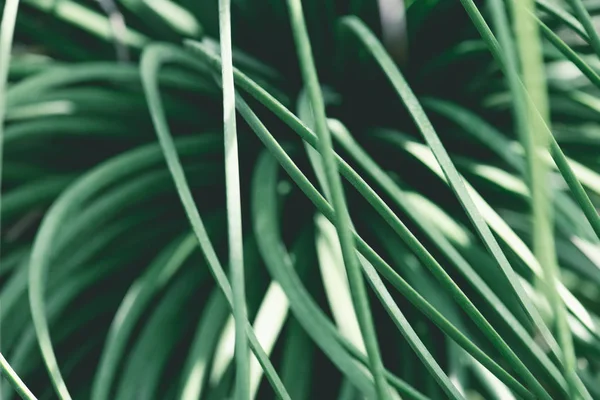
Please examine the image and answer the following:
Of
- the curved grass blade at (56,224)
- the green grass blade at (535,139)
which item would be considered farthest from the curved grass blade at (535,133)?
the curved grass blade at (56,224)

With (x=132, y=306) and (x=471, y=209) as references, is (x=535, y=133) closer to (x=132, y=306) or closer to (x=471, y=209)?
(x=471, y=209)

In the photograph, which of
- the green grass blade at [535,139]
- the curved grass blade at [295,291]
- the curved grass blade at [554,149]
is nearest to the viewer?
the green grass blade at [535,139]

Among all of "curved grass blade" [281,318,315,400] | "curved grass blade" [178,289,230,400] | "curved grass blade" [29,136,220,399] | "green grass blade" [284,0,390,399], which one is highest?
"curved grass blade" [29,136,220,399]

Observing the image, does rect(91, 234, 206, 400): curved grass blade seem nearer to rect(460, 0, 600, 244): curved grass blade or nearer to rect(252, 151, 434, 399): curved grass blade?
rect(252, 151, 434, 399): curved grass blade

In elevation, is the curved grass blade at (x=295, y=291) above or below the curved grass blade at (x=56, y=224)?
below

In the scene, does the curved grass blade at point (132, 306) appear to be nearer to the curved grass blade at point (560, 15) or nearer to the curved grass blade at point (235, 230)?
the curved grass blade at point (235, 230)

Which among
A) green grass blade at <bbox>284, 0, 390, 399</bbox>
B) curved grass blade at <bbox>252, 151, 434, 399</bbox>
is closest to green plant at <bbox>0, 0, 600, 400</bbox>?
curved grass blade at <bbox>252, 151, 434, 399</bbox>

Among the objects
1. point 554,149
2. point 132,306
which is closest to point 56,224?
point 132,306
